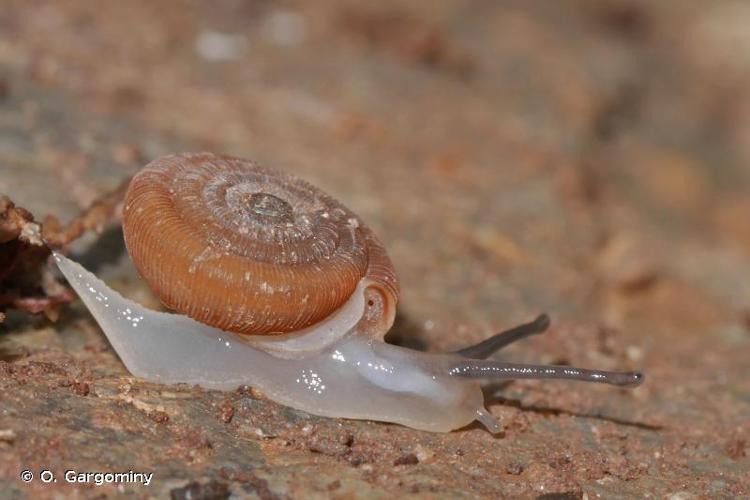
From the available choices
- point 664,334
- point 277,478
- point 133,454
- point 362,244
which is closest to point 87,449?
point 133,454

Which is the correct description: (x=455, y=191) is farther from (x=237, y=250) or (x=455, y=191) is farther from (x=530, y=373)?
(x=237, y=250)

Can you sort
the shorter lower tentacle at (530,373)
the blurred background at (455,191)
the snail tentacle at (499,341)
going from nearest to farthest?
the blurred background at (455,191) → the shorter lower tentacle at (530,373) → the snail tentacle at (499,341)

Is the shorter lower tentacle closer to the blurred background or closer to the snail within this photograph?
the snail

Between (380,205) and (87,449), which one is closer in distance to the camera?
(87,449)

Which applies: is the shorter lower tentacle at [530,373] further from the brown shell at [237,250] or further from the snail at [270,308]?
the brown shell at [237,250]

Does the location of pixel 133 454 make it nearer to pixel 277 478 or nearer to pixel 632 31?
pixel 277 478

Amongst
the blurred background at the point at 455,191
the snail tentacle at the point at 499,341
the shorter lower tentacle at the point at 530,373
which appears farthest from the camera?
the snail tentacle at the point at 499,341

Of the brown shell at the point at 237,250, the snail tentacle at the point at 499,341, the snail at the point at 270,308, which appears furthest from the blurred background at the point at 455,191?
the brown shell at the point at 237,250
